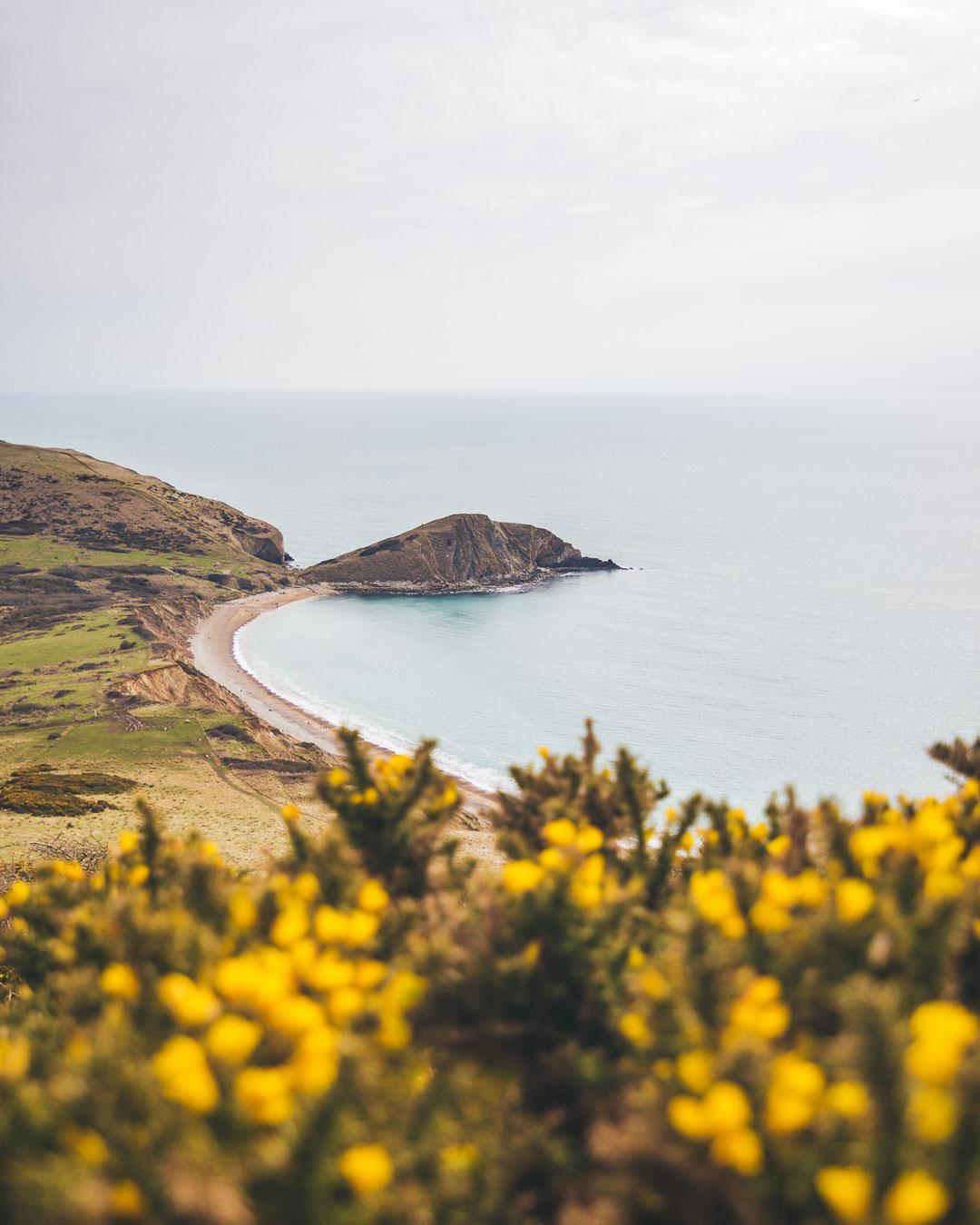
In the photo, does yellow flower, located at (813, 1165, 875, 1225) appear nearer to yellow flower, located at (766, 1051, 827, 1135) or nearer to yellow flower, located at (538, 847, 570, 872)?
yellow flower, located at (766, 1051, 827, 1135)

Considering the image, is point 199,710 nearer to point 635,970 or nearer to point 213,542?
point 635,970

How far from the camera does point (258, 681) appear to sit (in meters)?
92.5

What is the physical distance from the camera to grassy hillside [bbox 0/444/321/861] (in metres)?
48.0

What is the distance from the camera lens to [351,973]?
4324mm

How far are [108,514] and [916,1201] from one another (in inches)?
6079

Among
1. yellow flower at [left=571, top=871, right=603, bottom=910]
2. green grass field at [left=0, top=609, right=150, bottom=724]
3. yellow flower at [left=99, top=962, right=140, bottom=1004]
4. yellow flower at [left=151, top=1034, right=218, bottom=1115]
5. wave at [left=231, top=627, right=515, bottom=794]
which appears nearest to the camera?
yellow flower at [left=151, top=1034, right=218, bottom=1115]

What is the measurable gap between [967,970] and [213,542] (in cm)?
14790

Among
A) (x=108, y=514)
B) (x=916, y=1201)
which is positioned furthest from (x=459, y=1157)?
(x=108, y=514)

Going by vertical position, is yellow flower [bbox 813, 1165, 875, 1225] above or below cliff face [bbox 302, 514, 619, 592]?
above

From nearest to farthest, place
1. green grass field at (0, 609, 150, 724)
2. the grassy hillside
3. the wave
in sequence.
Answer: the grassy hillside, green grass field at (0, 609, 150, 724), the wave

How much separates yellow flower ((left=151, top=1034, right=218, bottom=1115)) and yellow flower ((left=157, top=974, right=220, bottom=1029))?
0.39 feet

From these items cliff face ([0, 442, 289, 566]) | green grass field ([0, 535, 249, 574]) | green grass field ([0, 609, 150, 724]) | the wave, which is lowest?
the wave

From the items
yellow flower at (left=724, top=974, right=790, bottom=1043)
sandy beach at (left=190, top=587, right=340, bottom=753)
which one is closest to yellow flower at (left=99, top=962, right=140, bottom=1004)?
yellow flower at (left=724, top=974, right=790, bottom=1043)

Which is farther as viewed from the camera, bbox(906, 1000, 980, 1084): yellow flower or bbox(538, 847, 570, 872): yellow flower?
bbox(538, 847, 570, 872): yellow flower
